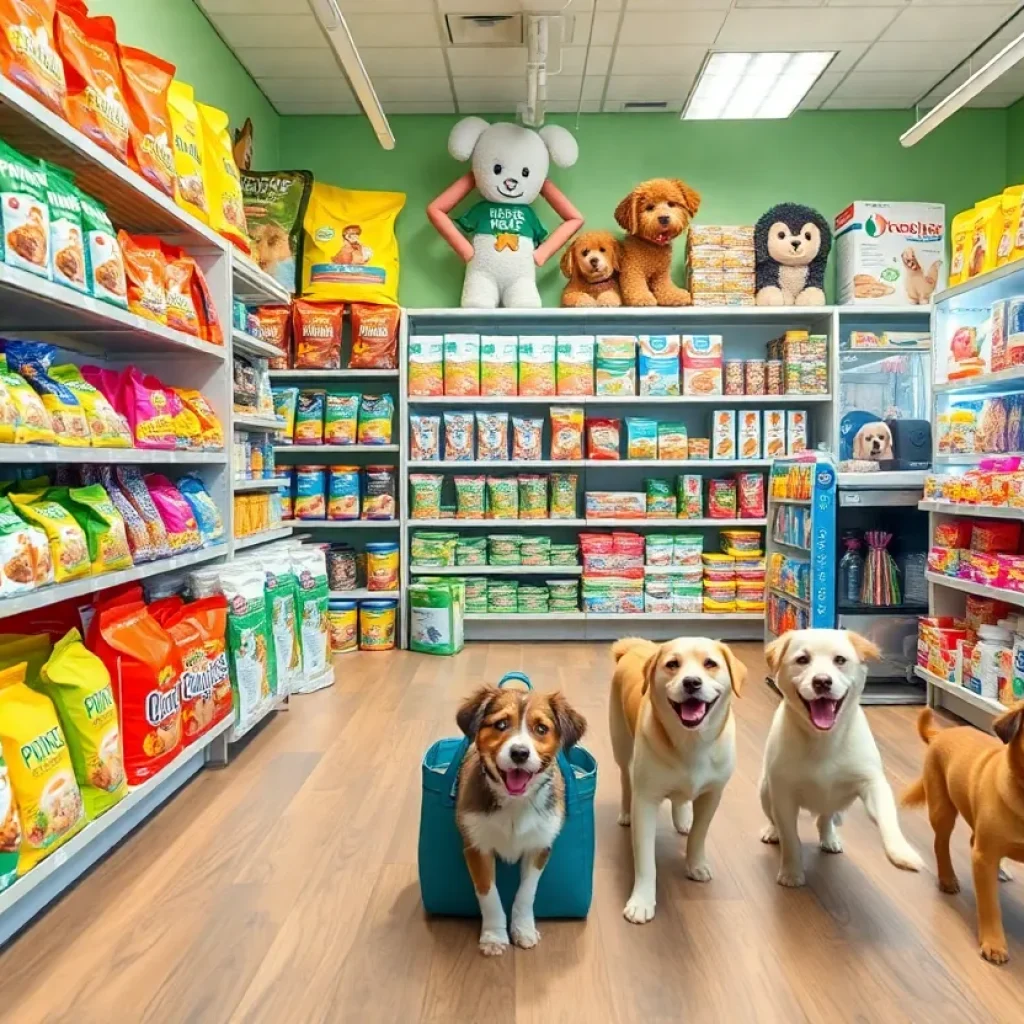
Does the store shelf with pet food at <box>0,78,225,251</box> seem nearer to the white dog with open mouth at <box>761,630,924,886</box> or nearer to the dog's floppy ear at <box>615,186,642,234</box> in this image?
the white dog with open mouth at <box>761,630,924,886</box>

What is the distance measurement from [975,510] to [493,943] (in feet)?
8.29

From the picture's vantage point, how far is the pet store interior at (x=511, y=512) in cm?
184

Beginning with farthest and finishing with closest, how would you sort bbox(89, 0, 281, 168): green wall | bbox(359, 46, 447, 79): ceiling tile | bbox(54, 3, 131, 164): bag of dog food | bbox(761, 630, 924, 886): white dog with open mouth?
bbox(359, 46, 447, 79): ceiling tile
bbox(89, 0, 281, 168): green wall
bbox(54, 3, 131, 164): bag of dog food
bbox(761, 630, 924, 886): white dog with open mouth

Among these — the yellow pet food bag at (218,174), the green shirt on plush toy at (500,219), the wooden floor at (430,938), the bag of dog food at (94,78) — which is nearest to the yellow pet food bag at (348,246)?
the green shirt on plush toy at (500,219)

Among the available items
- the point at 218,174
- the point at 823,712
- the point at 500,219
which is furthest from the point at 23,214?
the point at 500,219

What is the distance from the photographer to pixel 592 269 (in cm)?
524

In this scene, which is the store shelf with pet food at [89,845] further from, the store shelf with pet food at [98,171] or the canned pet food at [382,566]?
the canned pet food at [382,566]

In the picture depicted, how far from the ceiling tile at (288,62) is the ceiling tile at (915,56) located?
3.06 metres

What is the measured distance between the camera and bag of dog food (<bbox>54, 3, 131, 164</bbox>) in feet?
7.44

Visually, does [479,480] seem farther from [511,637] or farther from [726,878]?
[726,878]

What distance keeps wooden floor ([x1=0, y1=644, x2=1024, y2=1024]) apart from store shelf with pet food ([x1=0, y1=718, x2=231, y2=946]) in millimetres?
39

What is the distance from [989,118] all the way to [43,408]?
5.95 meters

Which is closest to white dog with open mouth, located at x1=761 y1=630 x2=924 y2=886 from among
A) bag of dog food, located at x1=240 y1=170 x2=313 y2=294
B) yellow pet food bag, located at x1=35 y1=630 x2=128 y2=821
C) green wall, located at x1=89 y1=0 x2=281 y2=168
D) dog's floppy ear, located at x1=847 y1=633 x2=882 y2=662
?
dog's floppy ear, located at x1=847 y1=633 x2=882 y2=662

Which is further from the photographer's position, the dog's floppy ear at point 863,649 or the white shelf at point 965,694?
the white shelf at point 965,694
